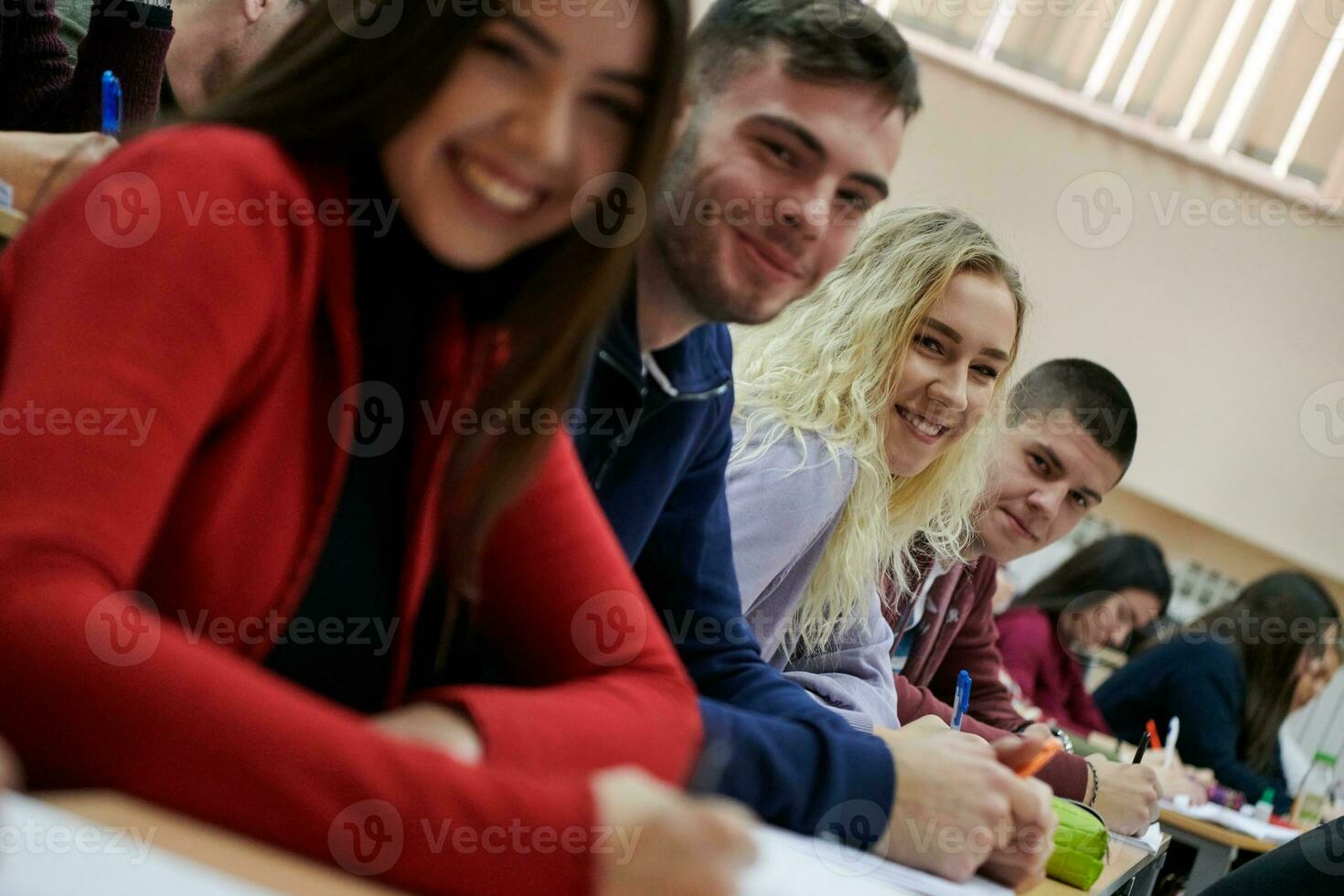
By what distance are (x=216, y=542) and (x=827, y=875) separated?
44 cm

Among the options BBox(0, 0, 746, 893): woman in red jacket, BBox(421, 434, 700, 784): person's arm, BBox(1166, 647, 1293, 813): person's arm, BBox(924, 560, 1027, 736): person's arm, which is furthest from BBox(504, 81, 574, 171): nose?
BBox(1166, 647, 1293, 813): person's arm

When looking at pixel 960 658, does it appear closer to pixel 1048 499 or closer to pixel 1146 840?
pixel 1048 499

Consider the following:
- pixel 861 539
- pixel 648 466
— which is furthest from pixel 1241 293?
pixel 648 466

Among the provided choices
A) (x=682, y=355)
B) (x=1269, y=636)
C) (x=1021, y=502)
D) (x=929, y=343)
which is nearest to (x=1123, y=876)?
(x=929, y=343)

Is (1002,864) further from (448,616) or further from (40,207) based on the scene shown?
(40,207)

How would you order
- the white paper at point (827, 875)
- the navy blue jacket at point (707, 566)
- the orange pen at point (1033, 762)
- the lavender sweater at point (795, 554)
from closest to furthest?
the white paper at point (827, 875)
the navy blue jacket at point (707, 566)
the orange pen at point (1033, 762)
the lavender sweater at point (795, 554)

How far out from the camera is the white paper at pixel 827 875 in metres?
0.79

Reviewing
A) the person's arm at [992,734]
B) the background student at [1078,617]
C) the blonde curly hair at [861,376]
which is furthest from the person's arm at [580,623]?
the background student at [1078,617]

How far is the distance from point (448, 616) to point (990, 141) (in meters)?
4.40

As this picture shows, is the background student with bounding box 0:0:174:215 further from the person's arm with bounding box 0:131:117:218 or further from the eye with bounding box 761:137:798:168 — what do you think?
the eye with bounding box 761:137:798:168

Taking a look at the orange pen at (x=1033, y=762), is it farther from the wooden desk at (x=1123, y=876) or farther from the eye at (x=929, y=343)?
the eye at (x=929, y=343)

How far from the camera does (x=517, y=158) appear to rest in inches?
35.3

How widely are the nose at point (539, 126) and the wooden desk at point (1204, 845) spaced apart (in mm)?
2830

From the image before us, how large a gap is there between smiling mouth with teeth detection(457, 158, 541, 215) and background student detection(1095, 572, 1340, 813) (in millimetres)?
4139
